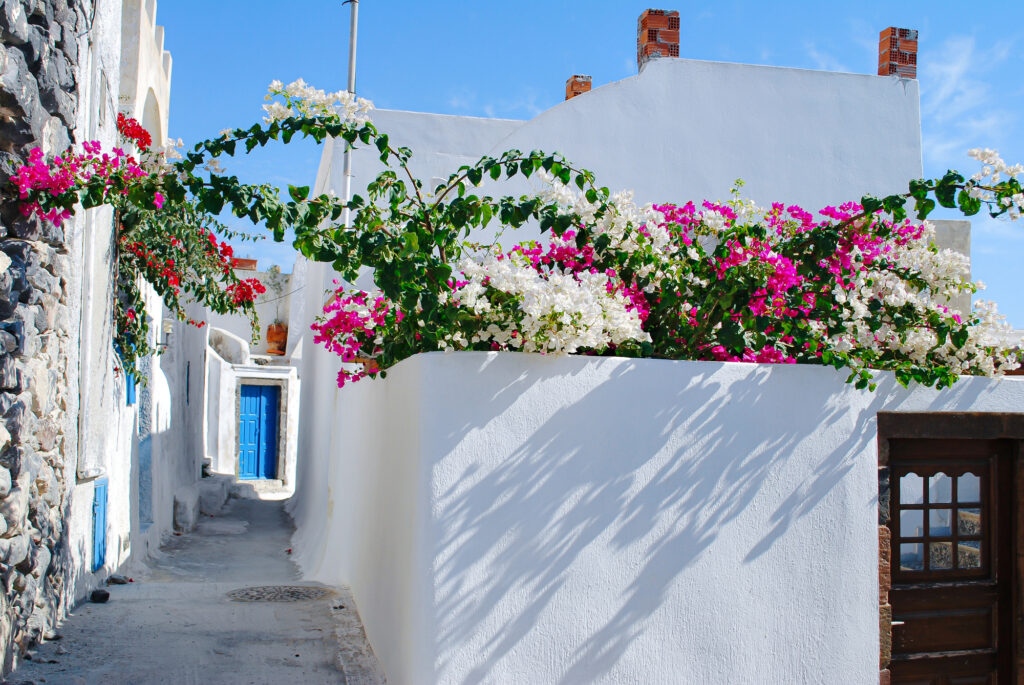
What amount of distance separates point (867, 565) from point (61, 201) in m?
4.30

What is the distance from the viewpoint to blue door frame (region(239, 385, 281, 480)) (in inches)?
744

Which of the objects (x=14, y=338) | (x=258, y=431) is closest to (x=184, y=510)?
(x=14, y=338)

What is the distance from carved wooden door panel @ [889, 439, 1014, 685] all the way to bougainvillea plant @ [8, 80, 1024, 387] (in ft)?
1.68

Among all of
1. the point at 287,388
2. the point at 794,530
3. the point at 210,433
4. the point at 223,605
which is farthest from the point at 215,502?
the point at 794,530

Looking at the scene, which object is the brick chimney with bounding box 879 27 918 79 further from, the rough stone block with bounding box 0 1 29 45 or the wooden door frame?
the rough stone block with bounding box 0 1 29 45

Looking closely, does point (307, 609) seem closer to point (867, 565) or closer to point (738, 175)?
point (867, 565)

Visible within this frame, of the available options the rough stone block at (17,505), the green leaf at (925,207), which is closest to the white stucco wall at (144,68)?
the rough stone block at (17,505)

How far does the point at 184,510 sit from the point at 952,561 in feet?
30.6


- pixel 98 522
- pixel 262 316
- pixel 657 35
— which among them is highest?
pixel 657 35

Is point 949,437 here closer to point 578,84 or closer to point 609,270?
point 609,270

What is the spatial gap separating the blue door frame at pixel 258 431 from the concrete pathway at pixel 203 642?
1194 cm

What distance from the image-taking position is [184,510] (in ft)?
36.6

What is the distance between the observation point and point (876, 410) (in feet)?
14.5

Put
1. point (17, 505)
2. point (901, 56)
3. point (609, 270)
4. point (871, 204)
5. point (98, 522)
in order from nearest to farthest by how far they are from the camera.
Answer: point (17, 505), point (871, 204), point (609, 270), point (98, 522), point (901, 56)
